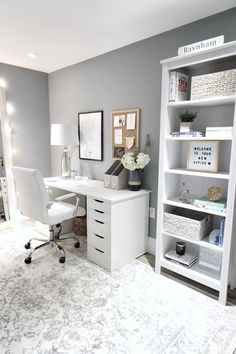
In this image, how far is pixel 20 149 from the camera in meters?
3.64

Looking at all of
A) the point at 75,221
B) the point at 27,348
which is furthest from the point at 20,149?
the point at 27,348

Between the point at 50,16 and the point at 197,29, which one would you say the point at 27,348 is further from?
the point at 197,29

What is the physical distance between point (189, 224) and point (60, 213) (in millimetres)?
1339

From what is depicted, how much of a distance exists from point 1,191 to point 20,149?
0.71m

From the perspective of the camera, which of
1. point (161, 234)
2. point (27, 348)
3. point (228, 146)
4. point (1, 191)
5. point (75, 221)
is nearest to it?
point (27, 348)

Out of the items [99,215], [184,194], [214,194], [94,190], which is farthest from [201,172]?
[94,190]

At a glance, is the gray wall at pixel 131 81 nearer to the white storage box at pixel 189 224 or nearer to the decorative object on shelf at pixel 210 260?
the white storage box at pixel 189 224

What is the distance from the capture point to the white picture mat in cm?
315

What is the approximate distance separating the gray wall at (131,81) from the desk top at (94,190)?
0.27m

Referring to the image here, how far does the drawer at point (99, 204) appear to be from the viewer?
2.26m

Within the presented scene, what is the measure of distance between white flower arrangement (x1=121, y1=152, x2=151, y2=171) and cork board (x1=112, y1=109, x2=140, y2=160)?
0.96ft

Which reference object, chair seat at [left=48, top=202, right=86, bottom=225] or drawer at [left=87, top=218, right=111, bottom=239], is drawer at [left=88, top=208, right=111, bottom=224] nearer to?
drawer at [left=87, top=218, right=111, bottom=239]

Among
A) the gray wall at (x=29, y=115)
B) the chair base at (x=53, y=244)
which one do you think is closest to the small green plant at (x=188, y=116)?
the chair base at (x=53, y=244)

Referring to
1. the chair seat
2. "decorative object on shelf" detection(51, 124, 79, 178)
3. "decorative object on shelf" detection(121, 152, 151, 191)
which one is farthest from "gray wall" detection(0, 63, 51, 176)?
"decorative object on shelf" detection(121, 152, 151, 191)
